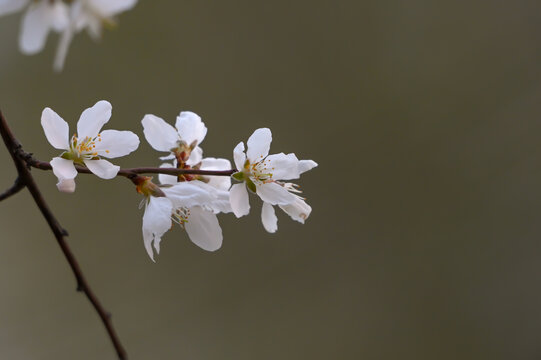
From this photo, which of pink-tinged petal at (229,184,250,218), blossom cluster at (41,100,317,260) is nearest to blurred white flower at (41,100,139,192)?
blossom cluster at (41,100,317,260)

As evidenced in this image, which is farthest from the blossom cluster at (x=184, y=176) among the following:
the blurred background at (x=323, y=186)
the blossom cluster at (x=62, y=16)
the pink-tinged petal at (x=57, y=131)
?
the blurred background at (x=323, y=186)

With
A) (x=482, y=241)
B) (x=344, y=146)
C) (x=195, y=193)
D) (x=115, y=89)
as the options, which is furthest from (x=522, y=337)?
(x=195, y=193)

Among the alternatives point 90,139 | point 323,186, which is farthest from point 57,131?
point 323,186

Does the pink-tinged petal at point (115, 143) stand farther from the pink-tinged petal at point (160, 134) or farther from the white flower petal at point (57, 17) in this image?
the white flower petal at point (57, 17)

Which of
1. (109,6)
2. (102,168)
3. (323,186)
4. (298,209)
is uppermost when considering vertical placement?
(323,186)

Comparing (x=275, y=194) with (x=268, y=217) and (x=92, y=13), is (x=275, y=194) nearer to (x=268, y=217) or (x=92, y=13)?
(x=268, y=217)
